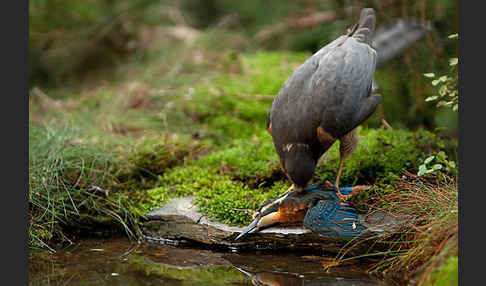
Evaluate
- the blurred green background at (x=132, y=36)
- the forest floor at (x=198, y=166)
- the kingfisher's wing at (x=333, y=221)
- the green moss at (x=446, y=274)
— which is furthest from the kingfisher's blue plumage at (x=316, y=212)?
the blurred green background at (x=132, y=36)

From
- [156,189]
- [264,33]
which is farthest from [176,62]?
[156,189]

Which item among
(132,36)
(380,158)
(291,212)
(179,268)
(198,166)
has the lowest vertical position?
(179,268)

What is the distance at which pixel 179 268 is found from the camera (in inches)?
132

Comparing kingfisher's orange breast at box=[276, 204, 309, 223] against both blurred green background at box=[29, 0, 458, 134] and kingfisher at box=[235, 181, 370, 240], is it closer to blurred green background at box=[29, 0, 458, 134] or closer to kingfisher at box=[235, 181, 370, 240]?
kingfisher at box=[235, 181, 370, 240]

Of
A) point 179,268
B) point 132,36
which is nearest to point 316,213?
point 179,268

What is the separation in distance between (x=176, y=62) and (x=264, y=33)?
6.23ft

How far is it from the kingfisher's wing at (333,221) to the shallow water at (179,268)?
0.23 m

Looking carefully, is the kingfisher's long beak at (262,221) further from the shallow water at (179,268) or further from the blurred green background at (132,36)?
the blurred green background at (132,36)

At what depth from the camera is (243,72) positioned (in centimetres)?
732

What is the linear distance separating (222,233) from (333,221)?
→ 92 centimetres

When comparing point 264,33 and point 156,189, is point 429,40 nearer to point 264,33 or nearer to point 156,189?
point 156,189

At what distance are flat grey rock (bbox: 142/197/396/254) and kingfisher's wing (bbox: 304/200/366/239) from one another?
0.10m

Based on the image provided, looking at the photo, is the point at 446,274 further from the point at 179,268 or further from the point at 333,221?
the point at 179,268

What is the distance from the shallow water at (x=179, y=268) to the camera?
3092 mm
